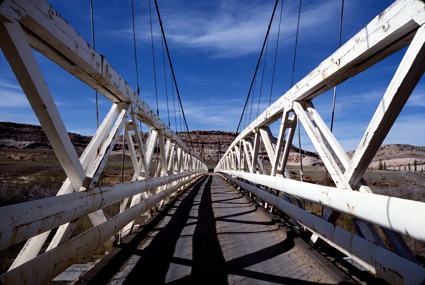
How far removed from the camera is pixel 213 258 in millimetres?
2816

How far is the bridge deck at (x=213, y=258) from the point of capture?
2277mm

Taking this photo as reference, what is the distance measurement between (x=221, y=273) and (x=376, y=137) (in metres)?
1.57

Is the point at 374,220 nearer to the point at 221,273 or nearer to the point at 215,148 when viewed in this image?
the point at 221,273

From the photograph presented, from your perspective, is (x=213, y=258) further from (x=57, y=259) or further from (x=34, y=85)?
(x=34, y=85)

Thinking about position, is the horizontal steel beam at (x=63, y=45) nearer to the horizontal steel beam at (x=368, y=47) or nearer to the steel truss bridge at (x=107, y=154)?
the steel truss bridge at (x=107, y=154)

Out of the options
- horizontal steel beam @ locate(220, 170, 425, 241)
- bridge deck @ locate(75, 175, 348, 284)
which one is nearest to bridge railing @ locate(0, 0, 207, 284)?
bridge deck @ locate(75, 175, 348, 284)

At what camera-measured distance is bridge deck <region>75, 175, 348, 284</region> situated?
2.28m

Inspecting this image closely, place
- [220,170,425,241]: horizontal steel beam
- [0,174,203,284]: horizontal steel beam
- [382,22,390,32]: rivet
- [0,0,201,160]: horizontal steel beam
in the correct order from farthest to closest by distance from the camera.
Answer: [382,22,390,32]: rivet
[0,0,201,160]: horizontal steel beam
[0,174,203,284]: horizontal steel beam
[220,170,425,241]: horizontal steel beam

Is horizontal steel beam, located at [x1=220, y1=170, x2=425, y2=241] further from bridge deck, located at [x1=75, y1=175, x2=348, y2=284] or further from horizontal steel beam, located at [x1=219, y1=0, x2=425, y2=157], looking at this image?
horizontal steel beam, located at [x1=219, y1=0, x2=425, y2=157]

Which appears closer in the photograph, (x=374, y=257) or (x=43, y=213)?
(x=43, y=213)

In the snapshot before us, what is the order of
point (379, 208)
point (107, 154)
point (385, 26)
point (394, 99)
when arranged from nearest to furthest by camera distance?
point (379, 208), point (394, 99), point (385, 26), point (107, 154)

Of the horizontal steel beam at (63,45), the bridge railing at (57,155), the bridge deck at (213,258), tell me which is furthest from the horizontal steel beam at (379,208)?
the horizontal steel beam at (63,45)

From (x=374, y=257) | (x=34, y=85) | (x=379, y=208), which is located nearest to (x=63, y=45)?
(x=34, y=85)

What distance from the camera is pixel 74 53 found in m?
2.18
